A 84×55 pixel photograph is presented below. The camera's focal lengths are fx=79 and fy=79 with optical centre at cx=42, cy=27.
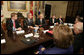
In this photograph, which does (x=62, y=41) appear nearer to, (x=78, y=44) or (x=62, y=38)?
(x=62, y=38)

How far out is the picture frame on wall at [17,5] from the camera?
431cm

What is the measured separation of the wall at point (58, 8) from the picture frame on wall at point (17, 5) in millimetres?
2020

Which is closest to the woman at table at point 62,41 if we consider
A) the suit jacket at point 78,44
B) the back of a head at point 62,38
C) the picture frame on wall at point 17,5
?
the back of a head at point 62,38

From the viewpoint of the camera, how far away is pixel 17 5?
4.54 metres

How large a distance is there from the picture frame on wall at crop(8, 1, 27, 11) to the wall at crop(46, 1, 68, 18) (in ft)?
6.63

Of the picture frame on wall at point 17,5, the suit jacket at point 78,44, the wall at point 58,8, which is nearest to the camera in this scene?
the suit jacket at point 78,44

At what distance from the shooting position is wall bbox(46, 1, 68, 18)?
234 inches

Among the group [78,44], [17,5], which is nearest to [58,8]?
[17,5]

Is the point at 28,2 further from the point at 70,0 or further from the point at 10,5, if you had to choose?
the point at 70,0

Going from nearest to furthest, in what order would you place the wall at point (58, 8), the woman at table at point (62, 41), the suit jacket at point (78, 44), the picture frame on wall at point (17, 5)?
the woman at table at point (62, 41) → the suit jacket at point (78, 44) → the picture frame on wall at point (17, 5) → the wall at point (58, 8)

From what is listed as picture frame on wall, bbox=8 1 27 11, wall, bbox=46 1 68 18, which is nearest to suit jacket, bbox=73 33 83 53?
picture frame on wall, bbox=8 1 27 11

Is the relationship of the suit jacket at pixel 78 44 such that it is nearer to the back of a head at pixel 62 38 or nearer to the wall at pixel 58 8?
the back of a head at pixel 62 38

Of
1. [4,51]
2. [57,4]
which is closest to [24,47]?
[4,51]

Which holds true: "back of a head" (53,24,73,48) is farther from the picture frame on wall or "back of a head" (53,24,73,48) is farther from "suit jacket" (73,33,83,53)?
the picture frame on wall
